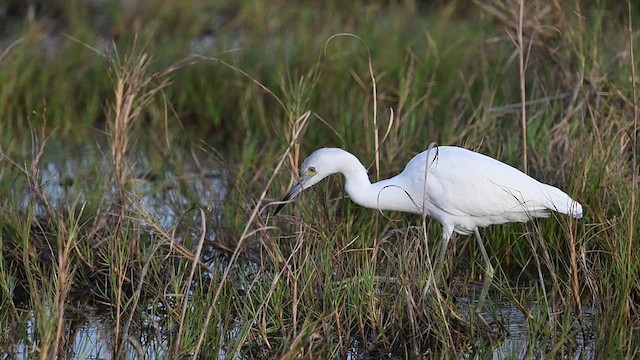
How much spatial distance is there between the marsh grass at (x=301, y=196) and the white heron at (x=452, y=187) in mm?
156

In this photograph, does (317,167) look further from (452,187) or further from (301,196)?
(452,187)

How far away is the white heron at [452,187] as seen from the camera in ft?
15.9

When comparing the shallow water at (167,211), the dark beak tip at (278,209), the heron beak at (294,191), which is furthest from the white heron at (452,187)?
the shallow water at (167,211)

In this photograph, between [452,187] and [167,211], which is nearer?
[452,187]

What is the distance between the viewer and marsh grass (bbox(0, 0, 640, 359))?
13.8 feet

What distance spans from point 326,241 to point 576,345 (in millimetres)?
1031

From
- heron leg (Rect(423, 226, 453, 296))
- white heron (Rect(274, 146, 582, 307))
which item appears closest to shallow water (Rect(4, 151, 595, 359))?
heron leg (Rect(423, 226, 453, 296))

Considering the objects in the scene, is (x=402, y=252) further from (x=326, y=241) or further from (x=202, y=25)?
(x=202, y=25)

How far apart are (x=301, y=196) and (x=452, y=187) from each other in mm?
715

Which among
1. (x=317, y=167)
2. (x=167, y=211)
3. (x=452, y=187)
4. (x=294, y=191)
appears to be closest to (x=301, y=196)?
(x=294, y=191)

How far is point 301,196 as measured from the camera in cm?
519

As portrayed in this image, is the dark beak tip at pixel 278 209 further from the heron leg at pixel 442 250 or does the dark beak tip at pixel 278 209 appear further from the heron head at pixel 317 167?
the heron leg at pixel 442 250

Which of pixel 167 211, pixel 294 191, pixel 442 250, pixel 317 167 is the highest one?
pixel 317 167

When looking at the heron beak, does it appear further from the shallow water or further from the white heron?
the shallow water
